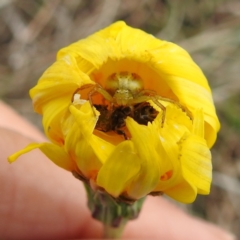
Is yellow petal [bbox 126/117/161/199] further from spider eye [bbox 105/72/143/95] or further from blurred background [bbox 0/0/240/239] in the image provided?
blurred background [bbox 0/0/240/239]

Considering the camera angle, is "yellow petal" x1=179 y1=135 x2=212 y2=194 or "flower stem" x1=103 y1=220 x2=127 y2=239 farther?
"flower stem" x1=103 y1=220 x2=127 y2=239

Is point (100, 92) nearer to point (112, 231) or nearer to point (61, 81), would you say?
point (61, 81)

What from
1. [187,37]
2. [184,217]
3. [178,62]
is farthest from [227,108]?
[178,62]

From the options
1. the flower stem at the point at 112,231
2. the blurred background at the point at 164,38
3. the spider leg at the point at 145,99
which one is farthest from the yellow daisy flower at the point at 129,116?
the blurred background at the point at 164,38

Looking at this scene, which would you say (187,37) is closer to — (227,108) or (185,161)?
(227,108)

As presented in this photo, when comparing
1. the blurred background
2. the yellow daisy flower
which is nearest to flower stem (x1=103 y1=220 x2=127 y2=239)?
the yellow daisy flower

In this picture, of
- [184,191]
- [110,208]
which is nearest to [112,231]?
[110,208]
